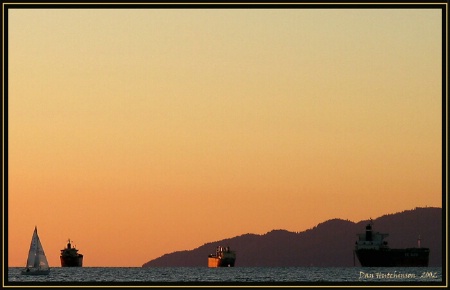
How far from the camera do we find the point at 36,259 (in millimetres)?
144375

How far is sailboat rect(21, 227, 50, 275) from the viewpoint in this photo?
144125mm

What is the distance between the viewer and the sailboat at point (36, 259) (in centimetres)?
14412
